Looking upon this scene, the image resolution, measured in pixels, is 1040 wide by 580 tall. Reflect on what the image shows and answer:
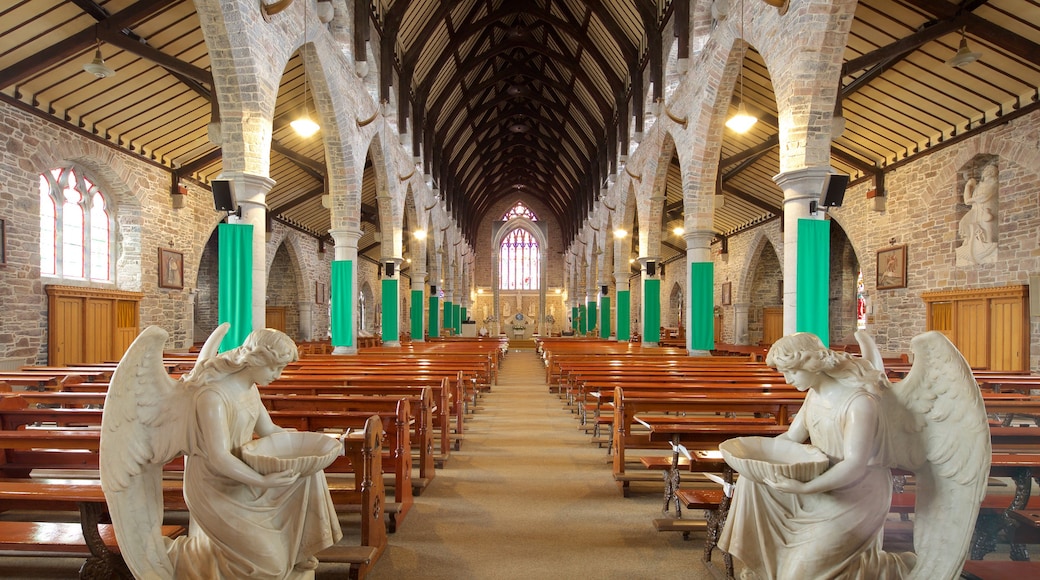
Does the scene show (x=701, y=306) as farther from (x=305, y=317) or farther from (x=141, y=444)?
(x=305, y=317)

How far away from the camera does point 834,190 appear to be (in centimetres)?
647

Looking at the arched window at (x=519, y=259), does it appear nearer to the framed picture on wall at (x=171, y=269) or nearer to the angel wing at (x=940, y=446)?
the framed picture on wall at (x=171, y=269)

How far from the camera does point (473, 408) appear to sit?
28.7 ft

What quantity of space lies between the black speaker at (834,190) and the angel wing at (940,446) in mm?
4863

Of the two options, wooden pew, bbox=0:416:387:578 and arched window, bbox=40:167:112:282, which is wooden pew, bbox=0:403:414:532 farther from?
arched window, bbox=40:167:112:282

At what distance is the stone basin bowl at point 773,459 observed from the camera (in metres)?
2.16

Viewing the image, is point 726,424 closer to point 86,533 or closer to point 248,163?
point 86,533

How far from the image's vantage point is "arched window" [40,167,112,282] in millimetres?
9406

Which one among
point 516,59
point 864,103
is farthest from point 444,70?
point 864,103

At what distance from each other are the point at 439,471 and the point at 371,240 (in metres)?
19.2

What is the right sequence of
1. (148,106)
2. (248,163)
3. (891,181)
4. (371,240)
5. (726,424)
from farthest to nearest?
1. (371,240)
2. (891,181)
3. (148,106)
4. (248,163)
5. (726,424)

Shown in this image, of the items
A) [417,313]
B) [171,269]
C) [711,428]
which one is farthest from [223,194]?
[417,313]

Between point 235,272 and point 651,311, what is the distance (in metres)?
10.6

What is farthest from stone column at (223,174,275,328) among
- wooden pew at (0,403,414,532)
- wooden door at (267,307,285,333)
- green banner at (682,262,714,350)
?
wooden door at (267,307,285,333)
